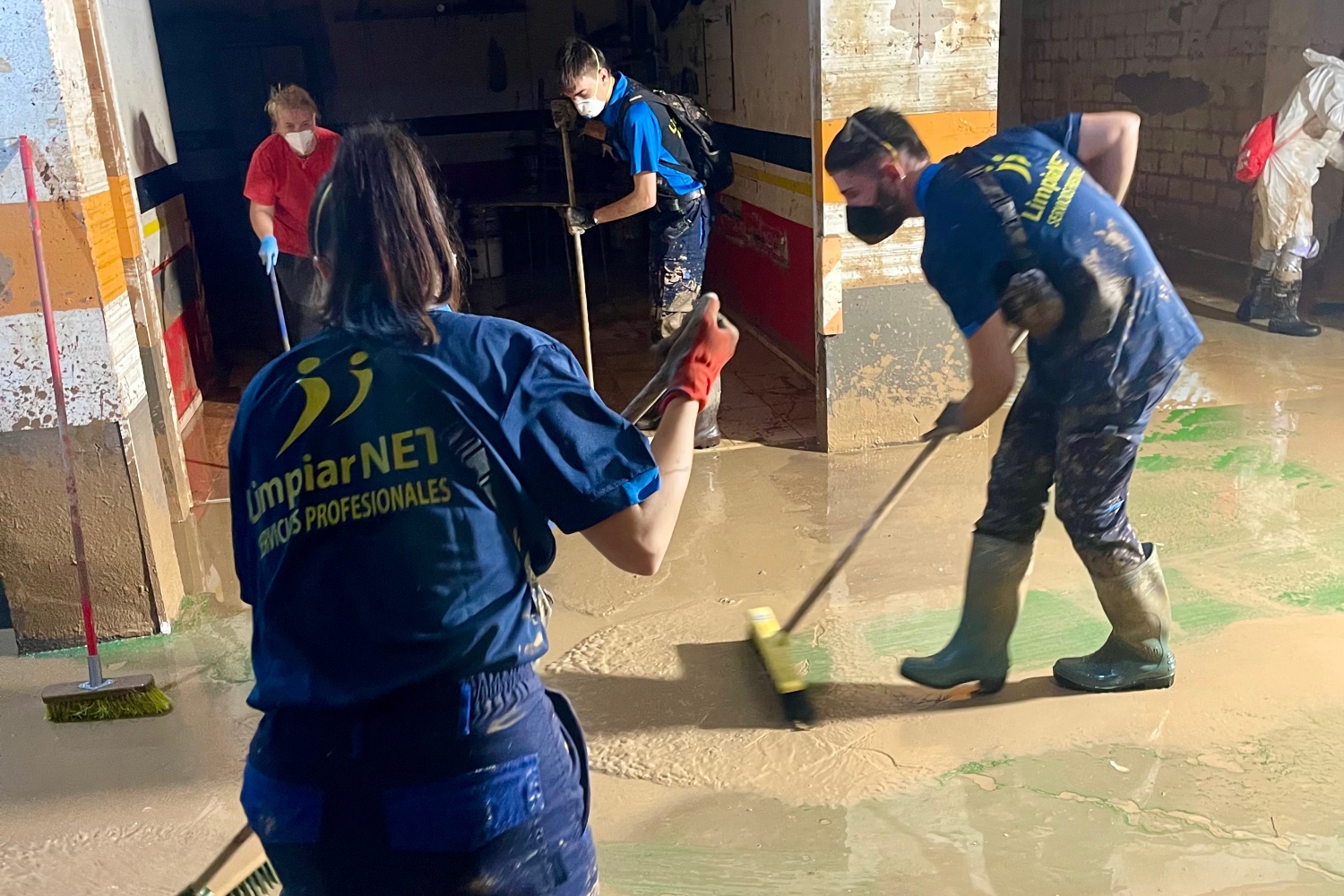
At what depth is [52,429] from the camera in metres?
3.36

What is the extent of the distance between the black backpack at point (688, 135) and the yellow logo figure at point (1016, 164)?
2182 mm

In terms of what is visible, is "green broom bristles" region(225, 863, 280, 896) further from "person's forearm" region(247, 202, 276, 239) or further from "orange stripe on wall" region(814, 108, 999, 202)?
"person's forearm" region(247, 202, 276, 239)

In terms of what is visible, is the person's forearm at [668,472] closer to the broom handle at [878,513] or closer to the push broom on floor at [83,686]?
the broom handle at [878,513]

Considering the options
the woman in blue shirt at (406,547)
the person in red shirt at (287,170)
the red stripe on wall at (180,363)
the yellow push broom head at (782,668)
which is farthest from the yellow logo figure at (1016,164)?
the red stripe on wall at (180,363)

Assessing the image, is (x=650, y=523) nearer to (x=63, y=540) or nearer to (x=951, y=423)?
(x=951, y=423)

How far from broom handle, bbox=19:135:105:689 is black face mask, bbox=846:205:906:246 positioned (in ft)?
7.31

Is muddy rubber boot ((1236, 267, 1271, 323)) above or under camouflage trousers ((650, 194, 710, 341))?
under

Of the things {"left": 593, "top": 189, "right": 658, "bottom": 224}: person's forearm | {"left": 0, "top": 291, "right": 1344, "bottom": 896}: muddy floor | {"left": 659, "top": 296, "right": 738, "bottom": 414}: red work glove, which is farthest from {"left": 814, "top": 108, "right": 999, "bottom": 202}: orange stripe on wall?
{"left": 659, "top": 296, "right": 738, "bottom": 414}: red work glove

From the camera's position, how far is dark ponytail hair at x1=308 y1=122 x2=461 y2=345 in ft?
4.34

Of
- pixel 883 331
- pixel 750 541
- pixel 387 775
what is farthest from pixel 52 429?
pixel 883 331

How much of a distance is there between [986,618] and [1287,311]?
4552 millimetres

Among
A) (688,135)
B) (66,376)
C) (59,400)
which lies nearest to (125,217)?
(66,376)

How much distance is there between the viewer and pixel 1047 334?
8.89 ft

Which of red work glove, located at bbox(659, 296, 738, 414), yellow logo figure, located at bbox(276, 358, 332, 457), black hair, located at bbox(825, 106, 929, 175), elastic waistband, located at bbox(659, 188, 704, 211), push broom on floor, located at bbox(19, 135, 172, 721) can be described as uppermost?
black hair, located at bbox(825, 106, 929, 175)
